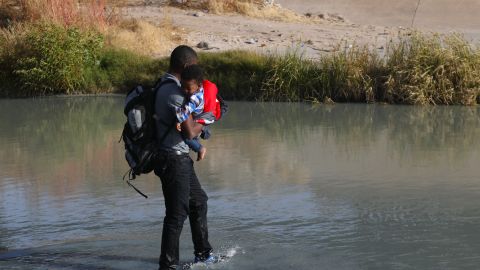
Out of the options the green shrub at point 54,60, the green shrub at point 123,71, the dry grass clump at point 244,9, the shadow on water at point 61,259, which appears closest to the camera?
the shadow on water at point 61,259

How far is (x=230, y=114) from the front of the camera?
14.0 metres

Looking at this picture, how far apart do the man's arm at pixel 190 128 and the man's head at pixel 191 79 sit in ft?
0.60

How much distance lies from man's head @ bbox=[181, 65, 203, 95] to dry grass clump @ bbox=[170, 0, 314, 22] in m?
16.5

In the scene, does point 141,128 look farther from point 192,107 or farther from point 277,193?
point 277,193

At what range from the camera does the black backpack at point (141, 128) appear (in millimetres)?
5879

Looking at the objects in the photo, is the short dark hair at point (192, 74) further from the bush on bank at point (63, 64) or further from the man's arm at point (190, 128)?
the bush on bank at point (63, 64)

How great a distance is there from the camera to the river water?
691 cm

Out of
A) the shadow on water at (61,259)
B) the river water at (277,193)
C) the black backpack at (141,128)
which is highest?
the black backpack at (141,128)

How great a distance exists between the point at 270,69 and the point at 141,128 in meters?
9.50

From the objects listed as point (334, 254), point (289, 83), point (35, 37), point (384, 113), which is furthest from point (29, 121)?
point (334, 254)

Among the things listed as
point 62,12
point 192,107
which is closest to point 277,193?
point 192,107

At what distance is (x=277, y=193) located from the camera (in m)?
8.81

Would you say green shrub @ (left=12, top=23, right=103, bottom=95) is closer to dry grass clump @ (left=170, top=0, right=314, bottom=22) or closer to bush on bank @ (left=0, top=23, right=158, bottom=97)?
bush on bank @ (left=0, top=23, right=158, bottom=97)

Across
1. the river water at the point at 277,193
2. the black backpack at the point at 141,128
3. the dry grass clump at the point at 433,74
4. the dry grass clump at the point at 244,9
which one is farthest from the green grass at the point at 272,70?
the black backpack at the point at 141,128
